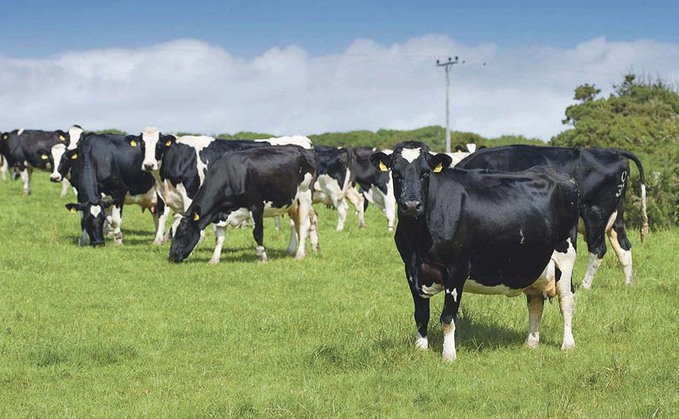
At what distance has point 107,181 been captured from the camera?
20.4 metres

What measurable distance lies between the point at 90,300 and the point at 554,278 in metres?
6.73

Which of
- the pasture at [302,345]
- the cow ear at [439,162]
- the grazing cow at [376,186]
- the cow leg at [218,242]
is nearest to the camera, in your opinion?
the pasture at [302,345]

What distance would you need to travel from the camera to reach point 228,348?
32.7ft

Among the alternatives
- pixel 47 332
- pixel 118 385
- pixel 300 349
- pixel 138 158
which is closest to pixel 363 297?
pixel 300 349

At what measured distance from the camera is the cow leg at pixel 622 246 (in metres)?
14.1

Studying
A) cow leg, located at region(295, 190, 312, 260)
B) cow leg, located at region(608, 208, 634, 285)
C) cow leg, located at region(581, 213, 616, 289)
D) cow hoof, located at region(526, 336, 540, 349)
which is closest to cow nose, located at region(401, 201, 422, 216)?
cow hoof, located at region(526, 336, 540, 349)

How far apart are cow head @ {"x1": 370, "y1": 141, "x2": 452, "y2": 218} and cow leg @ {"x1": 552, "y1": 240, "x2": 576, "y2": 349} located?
183cm

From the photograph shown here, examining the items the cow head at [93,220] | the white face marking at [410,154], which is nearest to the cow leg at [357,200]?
the cow head at [93,220]

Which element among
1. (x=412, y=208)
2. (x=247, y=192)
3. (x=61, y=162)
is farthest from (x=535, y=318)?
(x=61, y=162)

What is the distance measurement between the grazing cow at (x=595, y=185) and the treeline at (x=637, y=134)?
785 cm

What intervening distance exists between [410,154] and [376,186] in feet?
54.4

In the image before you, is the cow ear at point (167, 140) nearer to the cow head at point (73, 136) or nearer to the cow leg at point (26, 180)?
the cow head at point (73, 136)

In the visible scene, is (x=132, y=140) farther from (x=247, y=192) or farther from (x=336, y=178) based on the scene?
(x=336, y=178)

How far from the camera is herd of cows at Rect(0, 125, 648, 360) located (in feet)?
29.1
